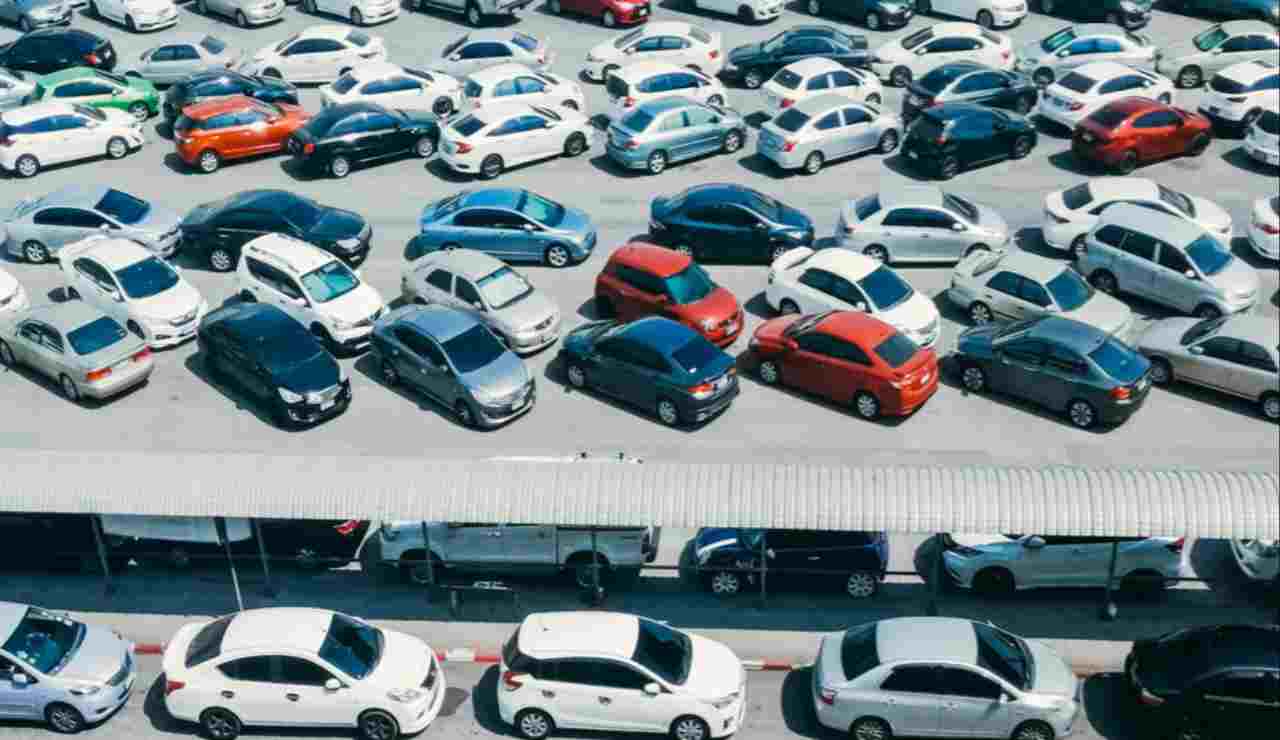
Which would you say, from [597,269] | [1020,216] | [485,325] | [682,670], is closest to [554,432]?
[485,325]

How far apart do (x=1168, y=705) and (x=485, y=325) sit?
14748 mm

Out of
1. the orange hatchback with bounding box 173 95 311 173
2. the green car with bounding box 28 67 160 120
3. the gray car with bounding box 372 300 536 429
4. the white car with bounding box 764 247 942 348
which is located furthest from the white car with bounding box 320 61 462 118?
the white car with bounding box 764 247 942 348

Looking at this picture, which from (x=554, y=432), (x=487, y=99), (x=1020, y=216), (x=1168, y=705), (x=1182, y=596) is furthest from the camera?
(x=487, y=99)

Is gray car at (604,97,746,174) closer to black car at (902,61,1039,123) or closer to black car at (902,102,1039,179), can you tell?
black car at (902,102,1039,179)

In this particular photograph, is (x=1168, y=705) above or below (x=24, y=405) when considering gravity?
above

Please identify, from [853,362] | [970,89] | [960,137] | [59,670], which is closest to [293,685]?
[59,670]

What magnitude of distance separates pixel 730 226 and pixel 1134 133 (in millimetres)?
11172

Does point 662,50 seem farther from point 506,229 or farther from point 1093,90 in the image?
point 506,229

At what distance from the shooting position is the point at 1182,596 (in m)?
22.2

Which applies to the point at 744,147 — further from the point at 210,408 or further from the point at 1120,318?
the point at 210,408

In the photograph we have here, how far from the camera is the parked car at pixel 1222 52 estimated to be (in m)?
41.9

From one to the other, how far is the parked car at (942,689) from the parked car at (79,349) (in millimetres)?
15326

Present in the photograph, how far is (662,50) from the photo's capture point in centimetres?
4269

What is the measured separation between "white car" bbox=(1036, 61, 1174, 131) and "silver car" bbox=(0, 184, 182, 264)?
72.6 ft
